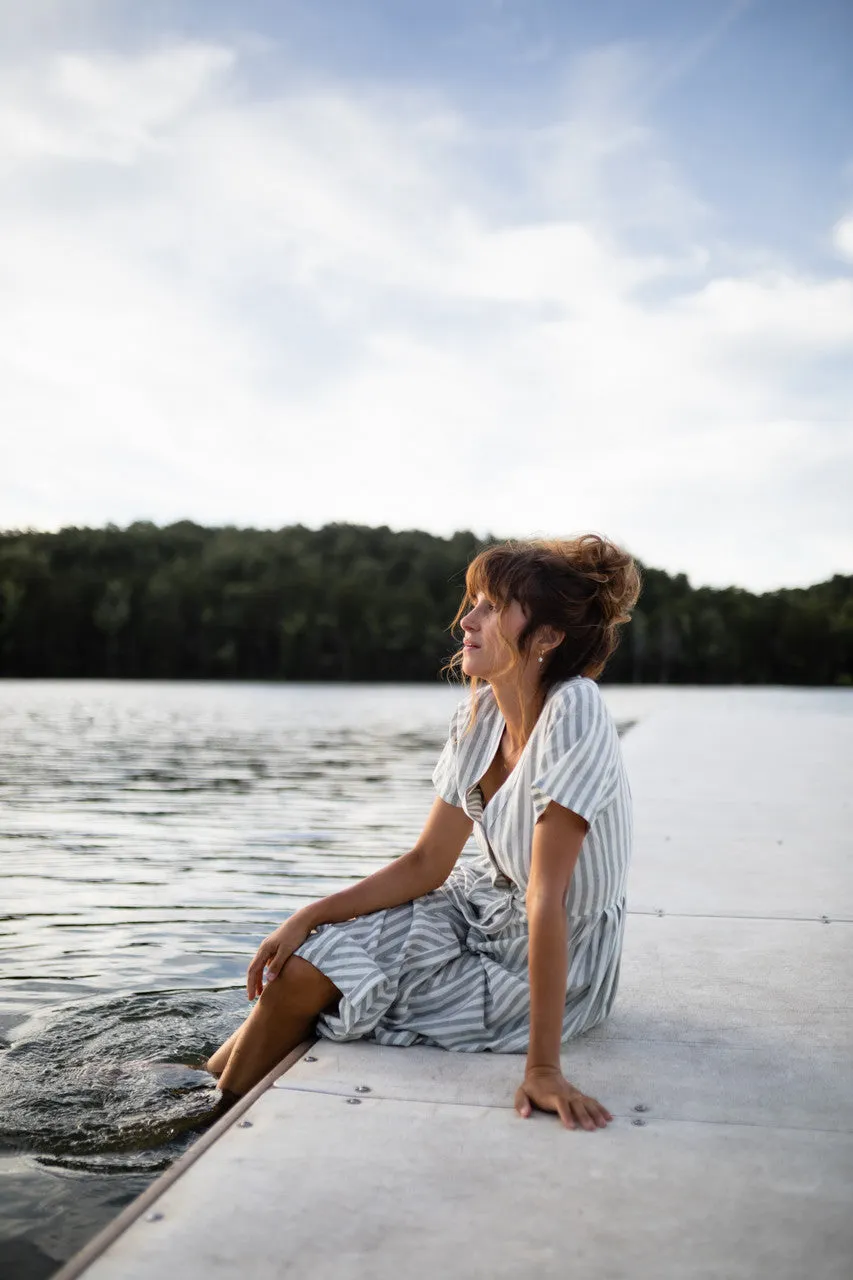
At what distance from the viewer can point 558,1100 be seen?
2.22 metres

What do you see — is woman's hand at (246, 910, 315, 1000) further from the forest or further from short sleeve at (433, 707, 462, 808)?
the forest

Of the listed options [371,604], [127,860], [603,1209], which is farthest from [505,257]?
[371,604]

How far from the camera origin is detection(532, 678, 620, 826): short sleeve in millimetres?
2455

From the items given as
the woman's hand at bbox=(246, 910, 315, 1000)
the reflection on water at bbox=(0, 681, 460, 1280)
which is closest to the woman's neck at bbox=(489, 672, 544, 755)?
the woman's hand at bbox=(246, 910, 315, 1000)

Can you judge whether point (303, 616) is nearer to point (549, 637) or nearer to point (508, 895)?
point (508, 895)

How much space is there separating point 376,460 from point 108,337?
99.5 feet

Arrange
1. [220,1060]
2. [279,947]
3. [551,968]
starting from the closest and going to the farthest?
1. [551,968]
2. [279,947]
3. [220,1060]

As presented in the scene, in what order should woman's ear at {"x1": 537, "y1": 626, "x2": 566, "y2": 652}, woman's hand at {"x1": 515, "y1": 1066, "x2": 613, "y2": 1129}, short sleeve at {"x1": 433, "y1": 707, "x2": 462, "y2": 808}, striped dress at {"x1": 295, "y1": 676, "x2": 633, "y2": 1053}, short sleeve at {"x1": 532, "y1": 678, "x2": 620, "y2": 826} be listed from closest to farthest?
woman's hand at {"x1": 515, "y1": 1066, "x2": 613, "y2": 1129}
short sleeve at {"x1": 532, "y1": 678, "x2": 620, "y2": 826}
striped dress at {"x1": 295, "y1": 676, "x2": 633, "y2": 1053}
woman's ear at {"x1": 537, "y1": 626, "x2": 566, "y2": 652}
short sleeve at {"x1": 433, "y1": 707, "x2": 462, "y2": 808}

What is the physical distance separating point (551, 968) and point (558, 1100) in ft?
0.86

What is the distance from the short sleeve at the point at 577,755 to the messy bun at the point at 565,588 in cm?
10

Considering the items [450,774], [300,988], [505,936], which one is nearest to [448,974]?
[505,936]

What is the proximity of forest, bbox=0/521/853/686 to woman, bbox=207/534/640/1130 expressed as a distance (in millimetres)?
81049

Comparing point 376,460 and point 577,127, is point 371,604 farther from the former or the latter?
point 577,127

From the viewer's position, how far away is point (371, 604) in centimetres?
8619
